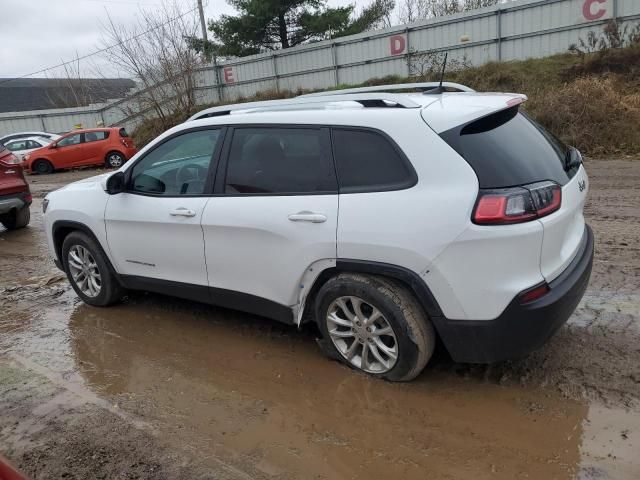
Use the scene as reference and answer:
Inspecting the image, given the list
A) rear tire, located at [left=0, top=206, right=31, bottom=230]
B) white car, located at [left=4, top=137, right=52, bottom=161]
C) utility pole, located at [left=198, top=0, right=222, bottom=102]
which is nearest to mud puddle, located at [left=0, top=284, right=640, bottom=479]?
rear tire, located at [left=0, top=206, right=31, bottom=230]

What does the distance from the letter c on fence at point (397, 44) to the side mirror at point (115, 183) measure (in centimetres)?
1675

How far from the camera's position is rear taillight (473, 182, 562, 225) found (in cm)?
267

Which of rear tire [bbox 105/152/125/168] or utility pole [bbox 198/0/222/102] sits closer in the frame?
rear tire [bbox 105/152/125/168]

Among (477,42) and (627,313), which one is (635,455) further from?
(477,42)

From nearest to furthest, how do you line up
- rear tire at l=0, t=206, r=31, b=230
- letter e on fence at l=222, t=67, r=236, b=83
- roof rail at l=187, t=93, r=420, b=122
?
roof rail at l=187, t=93, r=420, b=122, rear tire at l=0, t=206, r=31, b=230, letter e on fence at l=222, t=67, r=236, b=83

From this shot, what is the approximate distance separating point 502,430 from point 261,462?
126 centimetres

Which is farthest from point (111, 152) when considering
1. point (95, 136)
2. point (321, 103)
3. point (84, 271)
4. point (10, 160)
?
point (321, 103)

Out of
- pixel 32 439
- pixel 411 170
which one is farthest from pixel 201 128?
pixel 32 439

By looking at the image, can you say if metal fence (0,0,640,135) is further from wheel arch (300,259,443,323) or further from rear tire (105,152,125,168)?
wheel arch (300,259,443,323)

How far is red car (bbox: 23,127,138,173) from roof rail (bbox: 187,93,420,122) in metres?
15.3

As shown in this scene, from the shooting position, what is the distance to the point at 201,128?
3.94 meters

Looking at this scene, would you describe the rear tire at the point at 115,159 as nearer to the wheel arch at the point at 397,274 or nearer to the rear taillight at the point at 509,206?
the wheel arch at the point at 397,274

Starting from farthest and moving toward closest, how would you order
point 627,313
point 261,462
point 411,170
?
point 627,313 < point 411,170 < point 261,462

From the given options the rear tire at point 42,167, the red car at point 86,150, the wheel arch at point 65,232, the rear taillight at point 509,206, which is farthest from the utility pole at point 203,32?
the rear taillight at point 509,206
